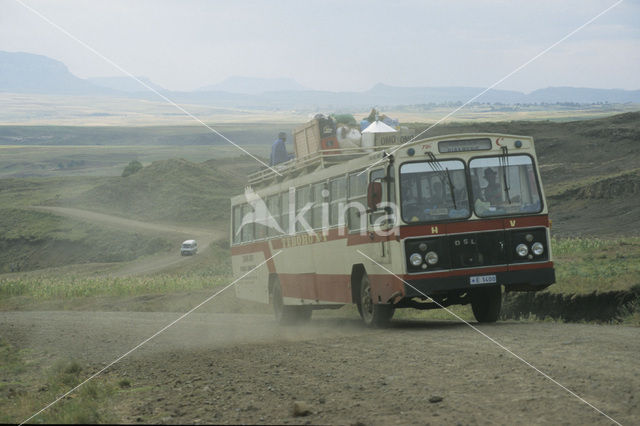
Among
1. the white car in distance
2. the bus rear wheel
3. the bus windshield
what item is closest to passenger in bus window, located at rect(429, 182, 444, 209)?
the bus windshield

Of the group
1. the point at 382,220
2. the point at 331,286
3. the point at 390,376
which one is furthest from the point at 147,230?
the point at 390,376

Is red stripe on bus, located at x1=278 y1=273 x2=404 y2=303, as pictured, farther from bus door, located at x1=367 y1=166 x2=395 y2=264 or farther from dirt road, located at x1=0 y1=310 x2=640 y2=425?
dirt road, located at x1=0 y1=310 x2=640 y2=425

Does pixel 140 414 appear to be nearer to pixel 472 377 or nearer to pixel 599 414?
pixel 472 377

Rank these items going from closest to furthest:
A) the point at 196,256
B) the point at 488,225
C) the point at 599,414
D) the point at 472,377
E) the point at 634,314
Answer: the point at 599,414 < the point at 472,377 < the point at 488,225 < the point at 634,314 < the point at 196,256

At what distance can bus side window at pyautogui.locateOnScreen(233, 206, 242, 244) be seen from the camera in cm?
2397

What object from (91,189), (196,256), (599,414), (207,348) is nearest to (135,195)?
(91,189)

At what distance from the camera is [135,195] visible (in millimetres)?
127688

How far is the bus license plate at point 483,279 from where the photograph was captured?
1445 cm

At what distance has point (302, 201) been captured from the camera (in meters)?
18.6

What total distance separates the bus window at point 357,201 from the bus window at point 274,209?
4.17m

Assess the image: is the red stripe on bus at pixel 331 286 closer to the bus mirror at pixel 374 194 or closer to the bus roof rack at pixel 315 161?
the bus mirror at pixel 374 194

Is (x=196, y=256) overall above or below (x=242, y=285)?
below

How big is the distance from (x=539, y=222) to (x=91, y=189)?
125 metres

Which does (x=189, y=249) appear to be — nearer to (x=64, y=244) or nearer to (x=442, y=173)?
(x=64, y=244)
